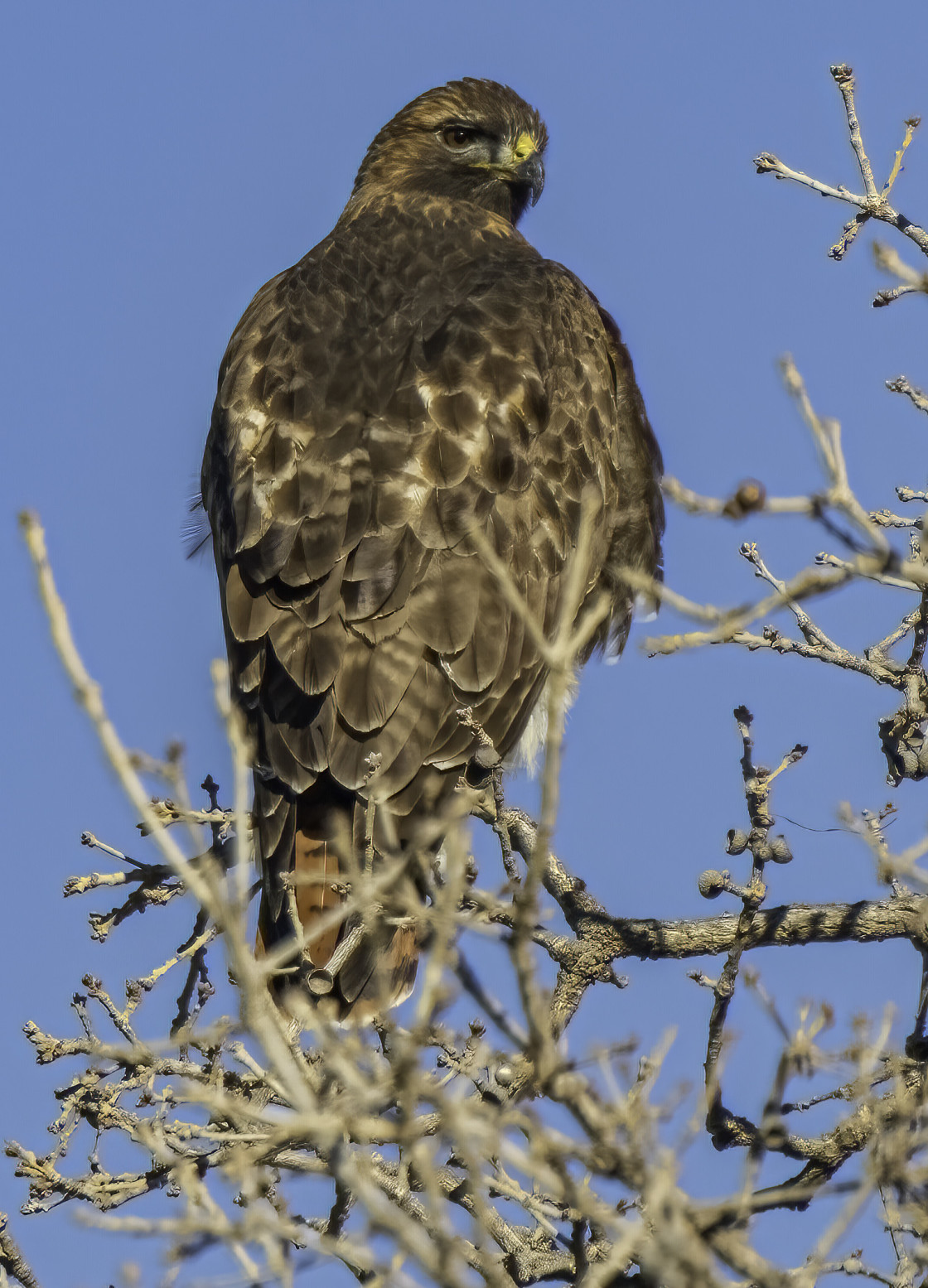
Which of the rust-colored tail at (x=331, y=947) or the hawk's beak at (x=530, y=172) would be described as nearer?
the rust-colored tail at (x=331, y=947)

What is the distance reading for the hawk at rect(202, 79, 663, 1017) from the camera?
492 cm

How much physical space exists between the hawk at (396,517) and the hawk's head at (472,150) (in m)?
0.71

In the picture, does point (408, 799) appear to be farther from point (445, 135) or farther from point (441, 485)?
point (445, 135)

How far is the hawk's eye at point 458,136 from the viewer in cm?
775

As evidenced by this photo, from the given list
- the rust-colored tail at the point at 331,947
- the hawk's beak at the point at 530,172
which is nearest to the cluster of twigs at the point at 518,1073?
the rust-colored tail at the point at 331,947

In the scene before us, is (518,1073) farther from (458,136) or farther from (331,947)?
(458,136)

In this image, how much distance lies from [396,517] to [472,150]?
Result: 10.3ft

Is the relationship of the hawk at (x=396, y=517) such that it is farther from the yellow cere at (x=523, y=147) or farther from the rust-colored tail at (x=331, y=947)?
the yellow cere at (x=523, y=147)

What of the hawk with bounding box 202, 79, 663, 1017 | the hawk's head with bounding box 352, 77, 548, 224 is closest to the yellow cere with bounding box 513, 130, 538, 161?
the hawk's head with bounding box 352, 77, 548, 224

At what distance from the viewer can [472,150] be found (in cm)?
771

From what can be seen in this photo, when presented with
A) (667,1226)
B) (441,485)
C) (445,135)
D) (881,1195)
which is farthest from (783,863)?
(445,135)

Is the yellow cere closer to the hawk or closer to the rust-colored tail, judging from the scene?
the hawk

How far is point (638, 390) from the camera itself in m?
6.58

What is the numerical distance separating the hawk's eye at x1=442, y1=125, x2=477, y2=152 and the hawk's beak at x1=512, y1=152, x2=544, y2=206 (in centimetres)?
32
